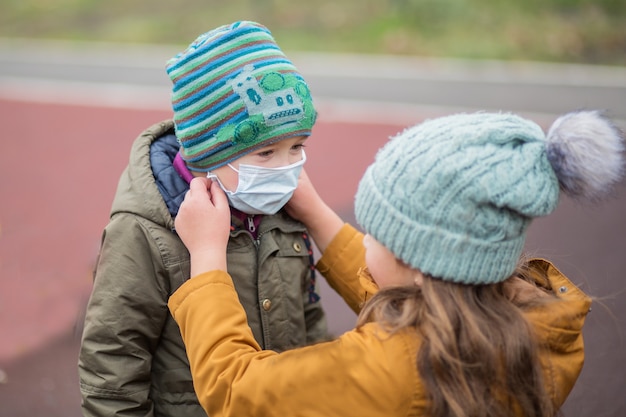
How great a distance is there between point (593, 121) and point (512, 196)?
0.29 metres

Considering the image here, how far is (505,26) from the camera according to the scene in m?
13.8

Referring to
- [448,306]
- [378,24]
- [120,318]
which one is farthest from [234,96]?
[378,24]

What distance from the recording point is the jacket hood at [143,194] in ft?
6.48

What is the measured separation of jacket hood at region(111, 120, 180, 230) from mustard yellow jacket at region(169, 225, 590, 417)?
9.8 inches

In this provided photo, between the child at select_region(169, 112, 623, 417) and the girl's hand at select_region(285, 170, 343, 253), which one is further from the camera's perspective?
the girl's hand at select_region(285, 170, 343, 253)

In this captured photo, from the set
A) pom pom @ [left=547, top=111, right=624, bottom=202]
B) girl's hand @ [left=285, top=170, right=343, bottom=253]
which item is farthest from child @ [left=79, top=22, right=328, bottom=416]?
pom pom @ [left=547, top=111, right=624, bottom=202]

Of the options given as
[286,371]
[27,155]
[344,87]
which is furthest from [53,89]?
[286,371]

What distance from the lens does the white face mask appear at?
2.07m

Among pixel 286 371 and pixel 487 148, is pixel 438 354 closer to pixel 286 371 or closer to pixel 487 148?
pixel 286 371

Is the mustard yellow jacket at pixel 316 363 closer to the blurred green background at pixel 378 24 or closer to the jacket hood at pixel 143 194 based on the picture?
the jacket hood at pixel 143 194

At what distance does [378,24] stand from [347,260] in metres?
12.9

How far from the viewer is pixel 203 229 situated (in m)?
1.90

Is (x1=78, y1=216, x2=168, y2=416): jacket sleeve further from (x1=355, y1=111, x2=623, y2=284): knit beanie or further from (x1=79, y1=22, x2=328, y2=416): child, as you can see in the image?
(x1=355, y1=111, x2=623, y2=284): knit beanie

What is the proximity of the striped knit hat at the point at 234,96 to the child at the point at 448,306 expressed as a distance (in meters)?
0.41
